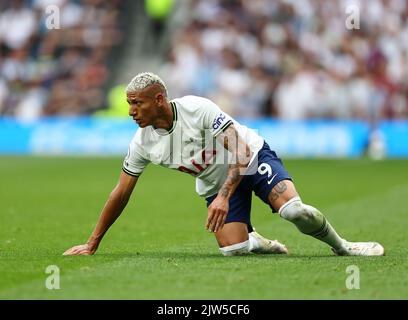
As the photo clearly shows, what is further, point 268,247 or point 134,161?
point 268,247

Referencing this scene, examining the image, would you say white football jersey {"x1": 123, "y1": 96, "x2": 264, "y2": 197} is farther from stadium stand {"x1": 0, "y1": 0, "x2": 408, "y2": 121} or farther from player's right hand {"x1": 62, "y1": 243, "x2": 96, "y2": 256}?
stadium stand {"x1": 0, "y1": 0, "x2": 408, "y2": 121}

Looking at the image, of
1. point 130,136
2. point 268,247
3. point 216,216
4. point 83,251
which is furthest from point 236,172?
point 130,136

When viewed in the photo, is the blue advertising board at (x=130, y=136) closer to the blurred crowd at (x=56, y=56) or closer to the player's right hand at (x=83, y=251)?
the blurred crowd at (x=56, y=56)

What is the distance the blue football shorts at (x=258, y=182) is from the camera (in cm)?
922

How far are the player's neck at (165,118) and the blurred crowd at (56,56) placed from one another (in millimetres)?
20194

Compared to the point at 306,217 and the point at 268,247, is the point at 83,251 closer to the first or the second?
the point at 268,247

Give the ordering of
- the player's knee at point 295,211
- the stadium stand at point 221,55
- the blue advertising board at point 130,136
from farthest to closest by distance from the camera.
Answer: the stadium stand at point 221,55
the blue advertising board at point 130,136
the player's knee at point 295,211

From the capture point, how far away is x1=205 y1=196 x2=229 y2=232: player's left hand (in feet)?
27.4

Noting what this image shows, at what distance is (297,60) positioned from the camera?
90.2 feet

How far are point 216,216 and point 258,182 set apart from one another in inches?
39.6

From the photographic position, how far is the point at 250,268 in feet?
27.4

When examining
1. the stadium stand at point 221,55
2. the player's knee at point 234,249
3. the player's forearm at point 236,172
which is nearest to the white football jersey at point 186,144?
the player's forearm at point 236,172
